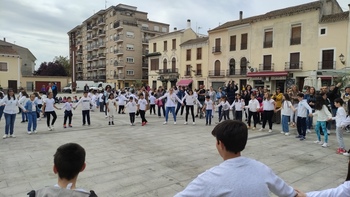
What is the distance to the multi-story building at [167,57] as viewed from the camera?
40594mm

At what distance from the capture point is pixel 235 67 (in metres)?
32.9

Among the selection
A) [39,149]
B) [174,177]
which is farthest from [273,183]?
[39,149]

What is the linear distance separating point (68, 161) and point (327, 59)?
2797 cm

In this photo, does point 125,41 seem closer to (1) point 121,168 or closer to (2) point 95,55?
(2) point 95,55

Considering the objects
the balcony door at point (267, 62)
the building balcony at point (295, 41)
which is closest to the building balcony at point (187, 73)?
the balcony door at point (267, 62)

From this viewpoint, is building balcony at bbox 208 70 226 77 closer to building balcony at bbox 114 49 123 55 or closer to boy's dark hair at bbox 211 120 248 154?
building balcony at bbox 114 49 123 55

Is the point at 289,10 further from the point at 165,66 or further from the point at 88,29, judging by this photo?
the point at 88,29

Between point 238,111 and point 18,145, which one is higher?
point 238,111

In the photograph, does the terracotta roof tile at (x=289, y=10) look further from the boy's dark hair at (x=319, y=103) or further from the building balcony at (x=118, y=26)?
the building balcony at (x=118, y=26)

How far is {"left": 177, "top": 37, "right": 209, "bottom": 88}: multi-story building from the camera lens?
36625 millimetres

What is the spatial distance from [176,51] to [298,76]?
19.9 meters

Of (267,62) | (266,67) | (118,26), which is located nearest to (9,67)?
(118,26)

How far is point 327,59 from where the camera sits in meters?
24.5

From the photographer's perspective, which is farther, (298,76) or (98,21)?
(98,21)
